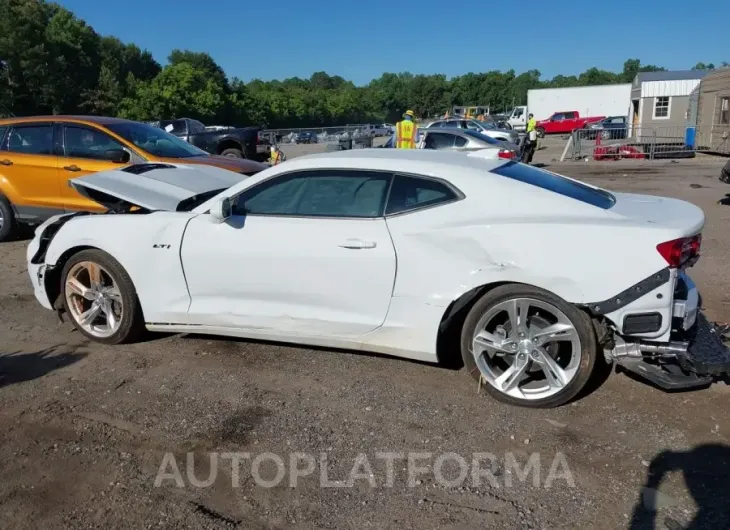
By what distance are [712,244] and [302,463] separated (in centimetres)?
695

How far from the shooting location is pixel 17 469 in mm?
3232

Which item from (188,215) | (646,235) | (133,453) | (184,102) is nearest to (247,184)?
(188,215)

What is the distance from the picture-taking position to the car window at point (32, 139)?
8.58m

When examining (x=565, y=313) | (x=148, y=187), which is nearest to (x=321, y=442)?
(x=565, y=313)

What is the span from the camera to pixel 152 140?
887 centimetres

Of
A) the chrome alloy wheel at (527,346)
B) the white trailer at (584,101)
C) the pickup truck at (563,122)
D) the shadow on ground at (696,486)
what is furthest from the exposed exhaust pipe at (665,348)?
the white trailer at (584,101)

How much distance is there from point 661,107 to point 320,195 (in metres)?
36.2

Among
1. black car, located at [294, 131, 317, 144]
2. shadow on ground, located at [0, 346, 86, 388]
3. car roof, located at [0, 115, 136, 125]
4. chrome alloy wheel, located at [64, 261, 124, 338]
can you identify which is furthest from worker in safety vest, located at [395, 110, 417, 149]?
black car, located at [294, 131, 317, 144]

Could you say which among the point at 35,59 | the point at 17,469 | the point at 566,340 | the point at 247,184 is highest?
the point at 35,59

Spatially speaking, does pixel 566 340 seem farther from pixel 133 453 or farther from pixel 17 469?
pixel 17 469

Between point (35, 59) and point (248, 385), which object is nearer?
point (248, 385)

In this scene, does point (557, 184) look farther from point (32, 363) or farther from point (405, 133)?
point (405, 133)

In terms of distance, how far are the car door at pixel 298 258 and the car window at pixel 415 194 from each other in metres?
0.08

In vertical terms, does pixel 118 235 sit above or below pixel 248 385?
above
